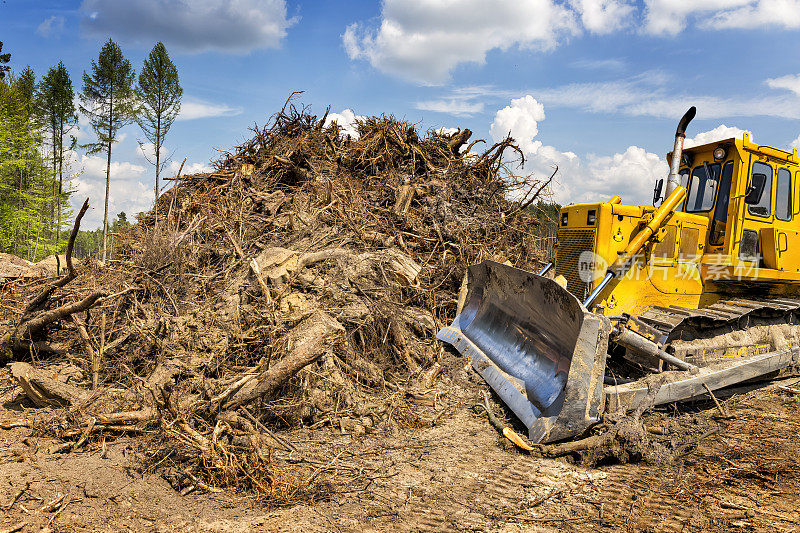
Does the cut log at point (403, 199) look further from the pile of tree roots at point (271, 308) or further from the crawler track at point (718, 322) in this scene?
the crawler track at point (718, 322)

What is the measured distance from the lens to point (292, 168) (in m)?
9.59

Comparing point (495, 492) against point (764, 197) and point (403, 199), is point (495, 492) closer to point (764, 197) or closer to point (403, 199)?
point (764, 197)

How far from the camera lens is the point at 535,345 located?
17.4 ft

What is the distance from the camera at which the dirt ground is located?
9.82 feet

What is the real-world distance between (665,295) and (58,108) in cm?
3181

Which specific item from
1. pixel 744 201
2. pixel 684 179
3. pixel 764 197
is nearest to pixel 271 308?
pixel 684 179

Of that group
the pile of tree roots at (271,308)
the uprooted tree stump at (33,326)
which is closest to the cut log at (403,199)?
the pile of tree roots at (271,308)

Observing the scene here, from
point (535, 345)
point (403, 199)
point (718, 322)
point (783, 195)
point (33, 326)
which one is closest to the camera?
point (535, 345)

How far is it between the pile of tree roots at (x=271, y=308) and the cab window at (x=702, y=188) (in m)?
3.39

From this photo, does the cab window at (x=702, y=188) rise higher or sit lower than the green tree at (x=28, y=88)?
lower

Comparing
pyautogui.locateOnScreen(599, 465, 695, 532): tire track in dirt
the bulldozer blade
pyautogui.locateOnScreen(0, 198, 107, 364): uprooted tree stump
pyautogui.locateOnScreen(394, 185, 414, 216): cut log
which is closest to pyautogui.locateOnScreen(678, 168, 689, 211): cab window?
the bulldozer blade

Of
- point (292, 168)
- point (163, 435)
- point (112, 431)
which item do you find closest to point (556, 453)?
point (163, 435)

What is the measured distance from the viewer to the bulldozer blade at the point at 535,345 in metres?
4.09

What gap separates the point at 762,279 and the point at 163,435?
745cm
